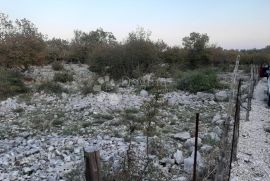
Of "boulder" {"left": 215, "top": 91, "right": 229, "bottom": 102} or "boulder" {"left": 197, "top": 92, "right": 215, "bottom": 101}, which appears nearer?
"boulder" {"left": 215, "top": 91, "right": 229, "bottom": 102}

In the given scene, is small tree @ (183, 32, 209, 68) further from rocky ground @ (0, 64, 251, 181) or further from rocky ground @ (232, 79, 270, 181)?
rocky ground @ (232, 79, 270, 181)

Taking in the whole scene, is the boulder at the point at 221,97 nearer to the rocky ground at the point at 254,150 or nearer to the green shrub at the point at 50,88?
the rocky ground at the point at 254,150

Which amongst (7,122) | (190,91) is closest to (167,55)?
(190,91)

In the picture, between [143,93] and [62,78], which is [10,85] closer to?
[62,78]

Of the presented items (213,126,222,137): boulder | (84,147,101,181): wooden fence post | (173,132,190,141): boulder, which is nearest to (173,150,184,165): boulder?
(173,132,190,141): boulder

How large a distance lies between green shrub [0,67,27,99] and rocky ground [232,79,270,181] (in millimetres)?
9013

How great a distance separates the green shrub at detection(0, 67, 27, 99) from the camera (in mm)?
13264

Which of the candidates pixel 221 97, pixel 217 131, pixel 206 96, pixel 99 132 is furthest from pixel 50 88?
pixel 217 131

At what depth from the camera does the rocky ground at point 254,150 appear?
6.22 m

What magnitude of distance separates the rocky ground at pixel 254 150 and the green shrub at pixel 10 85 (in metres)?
9.01

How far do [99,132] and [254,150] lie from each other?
3701 millimetres

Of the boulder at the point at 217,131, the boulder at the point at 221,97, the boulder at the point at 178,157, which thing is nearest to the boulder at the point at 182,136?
the boulder at the point at 217,131

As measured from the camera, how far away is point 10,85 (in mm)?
13984

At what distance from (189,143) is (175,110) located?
3.81 m
